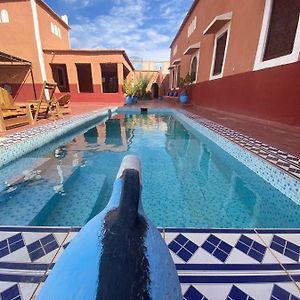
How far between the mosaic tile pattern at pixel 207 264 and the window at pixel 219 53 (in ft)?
23.9

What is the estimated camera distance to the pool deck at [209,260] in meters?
0.91

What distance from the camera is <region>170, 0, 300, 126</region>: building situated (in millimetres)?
4090

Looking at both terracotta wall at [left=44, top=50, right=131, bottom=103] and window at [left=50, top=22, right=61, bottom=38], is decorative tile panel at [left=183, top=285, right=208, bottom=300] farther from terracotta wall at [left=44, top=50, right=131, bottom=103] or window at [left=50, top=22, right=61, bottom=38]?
window at [left=50, top=22, right=61, bottom=38]

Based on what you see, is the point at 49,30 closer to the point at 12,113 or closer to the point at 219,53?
the point at 219,53

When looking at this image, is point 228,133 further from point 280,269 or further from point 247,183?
point 280,269

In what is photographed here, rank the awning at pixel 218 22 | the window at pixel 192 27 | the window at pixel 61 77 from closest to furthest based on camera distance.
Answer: the awning at pixel 218 22 → the window at pixel 192 27 → the window at pixel 61 77

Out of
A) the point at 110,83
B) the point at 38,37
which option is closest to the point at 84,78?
the point at 110,83

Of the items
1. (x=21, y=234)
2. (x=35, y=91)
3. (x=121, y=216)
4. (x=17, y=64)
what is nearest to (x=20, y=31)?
(x=17, y=64)

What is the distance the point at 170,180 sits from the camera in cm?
265

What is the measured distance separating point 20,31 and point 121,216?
14589 mm

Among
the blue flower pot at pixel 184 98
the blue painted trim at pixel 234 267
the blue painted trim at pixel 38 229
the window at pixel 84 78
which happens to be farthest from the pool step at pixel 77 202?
the window at pixel 84 78

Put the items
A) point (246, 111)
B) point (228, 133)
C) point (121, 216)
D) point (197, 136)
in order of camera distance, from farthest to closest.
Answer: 1. point (246, 111)
2. point (197, 136)
3. point (228, 133)
4. point (121, 216)

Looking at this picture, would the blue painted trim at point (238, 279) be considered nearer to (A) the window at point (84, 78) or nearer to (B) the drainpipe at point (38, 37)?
(B) the drainpipe at point (38, 37)

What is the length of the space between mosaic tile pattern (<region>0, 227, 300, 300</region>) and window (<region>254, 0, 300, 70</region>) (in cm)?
420
